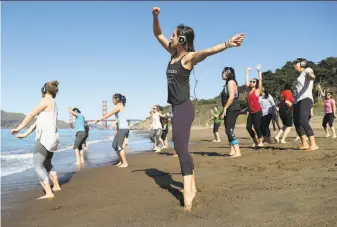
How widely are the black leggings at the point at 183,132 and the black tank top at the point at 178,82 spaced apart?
0.08 m

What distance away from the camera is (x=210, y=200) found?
3.93 m

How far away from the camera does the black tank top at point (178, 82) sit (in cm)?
397

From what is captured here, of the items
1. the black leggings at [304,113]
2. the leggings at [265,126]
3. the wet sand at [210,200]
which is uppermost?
the black leggings at [304,113]

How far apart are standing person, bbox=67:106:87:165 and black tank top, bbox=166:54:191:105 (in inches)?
283

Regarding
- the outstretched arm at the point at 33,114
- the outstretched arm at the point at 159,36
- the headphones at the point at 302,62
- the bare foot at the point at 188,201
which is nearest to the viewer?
the bare foot at the point at 188,201

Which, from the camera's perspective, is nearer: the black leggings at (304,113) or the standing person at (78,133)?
the black leggings at (304,113)

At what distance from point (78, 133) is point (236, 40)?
833 cm

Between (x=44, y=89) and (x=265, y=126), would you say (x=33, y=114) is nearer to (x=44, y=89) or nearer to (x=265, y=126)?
(x=44, y=89)

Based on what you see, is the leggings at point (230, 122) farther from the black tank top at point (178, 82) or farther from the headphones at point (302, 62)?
the black tank top at point (178, 82)

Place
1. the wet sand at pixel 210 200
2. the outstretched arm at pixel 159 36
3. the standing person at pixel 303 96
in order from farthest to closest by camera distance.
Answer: the standing person at pixel 303 96 < the outstretched arm at pixel 159 36 < the wet sand at pixel 210 200

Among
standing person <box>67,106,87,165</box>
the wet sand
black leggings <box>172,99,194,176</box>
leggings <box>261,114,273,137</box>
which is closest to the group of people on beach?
black leggings <box>172,99,194,176</box>

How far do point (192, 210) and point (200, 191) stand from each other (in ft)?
2.81

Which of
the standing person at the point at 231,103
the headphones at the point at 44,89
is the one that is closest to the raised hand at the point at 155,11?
the headphones at the point at 44,89

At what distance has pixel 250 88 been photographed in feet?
32.0
